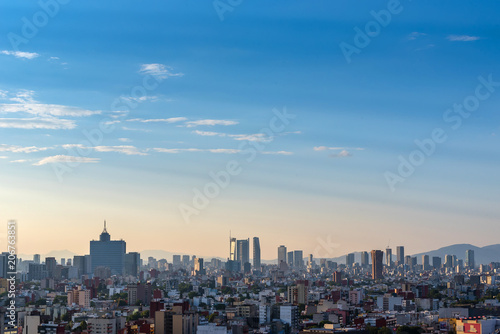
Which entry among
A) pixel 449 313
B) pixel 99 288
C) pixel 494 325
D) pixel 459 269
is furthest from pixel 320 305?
pixel 459 269

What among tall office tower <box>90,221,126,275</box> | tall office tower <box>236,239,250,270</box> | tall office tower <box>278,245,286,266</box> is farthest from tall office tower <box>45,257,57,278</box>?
tall office tower <box>278,245,286,266</box>

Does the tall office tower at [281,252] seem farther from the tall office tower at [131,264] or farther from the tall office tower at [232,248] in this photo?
the tall office tower at [131,264]

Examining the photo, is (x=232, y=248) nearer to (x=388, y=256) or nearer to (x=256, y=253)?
(x=256, y=253)

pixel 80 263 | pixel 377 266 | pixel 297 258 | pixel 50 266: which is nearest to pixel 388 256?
pixel 297 258

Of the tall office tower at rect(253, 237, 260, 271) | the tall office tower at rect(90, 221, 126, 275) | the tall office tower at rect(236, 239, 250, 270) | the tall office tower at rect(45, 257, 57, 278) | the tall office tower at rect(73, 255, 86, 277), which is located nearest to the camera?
the tall office tower at rect(45, 257, 57, 278)

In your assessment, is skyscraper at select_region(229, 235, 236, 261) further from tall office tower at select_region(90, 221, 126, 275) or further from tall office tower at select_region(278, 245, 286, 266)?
tall office tower at select_region(90, 221, 126, 275)

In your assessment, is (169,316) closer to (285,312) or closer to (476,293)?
(285,312)

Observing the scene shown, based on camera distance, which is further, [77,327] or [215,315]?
[215,315]

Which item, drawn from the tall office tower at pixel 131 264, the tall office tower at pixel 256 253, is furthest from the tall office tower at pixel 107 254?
the tall office tower at pixel 256 253
